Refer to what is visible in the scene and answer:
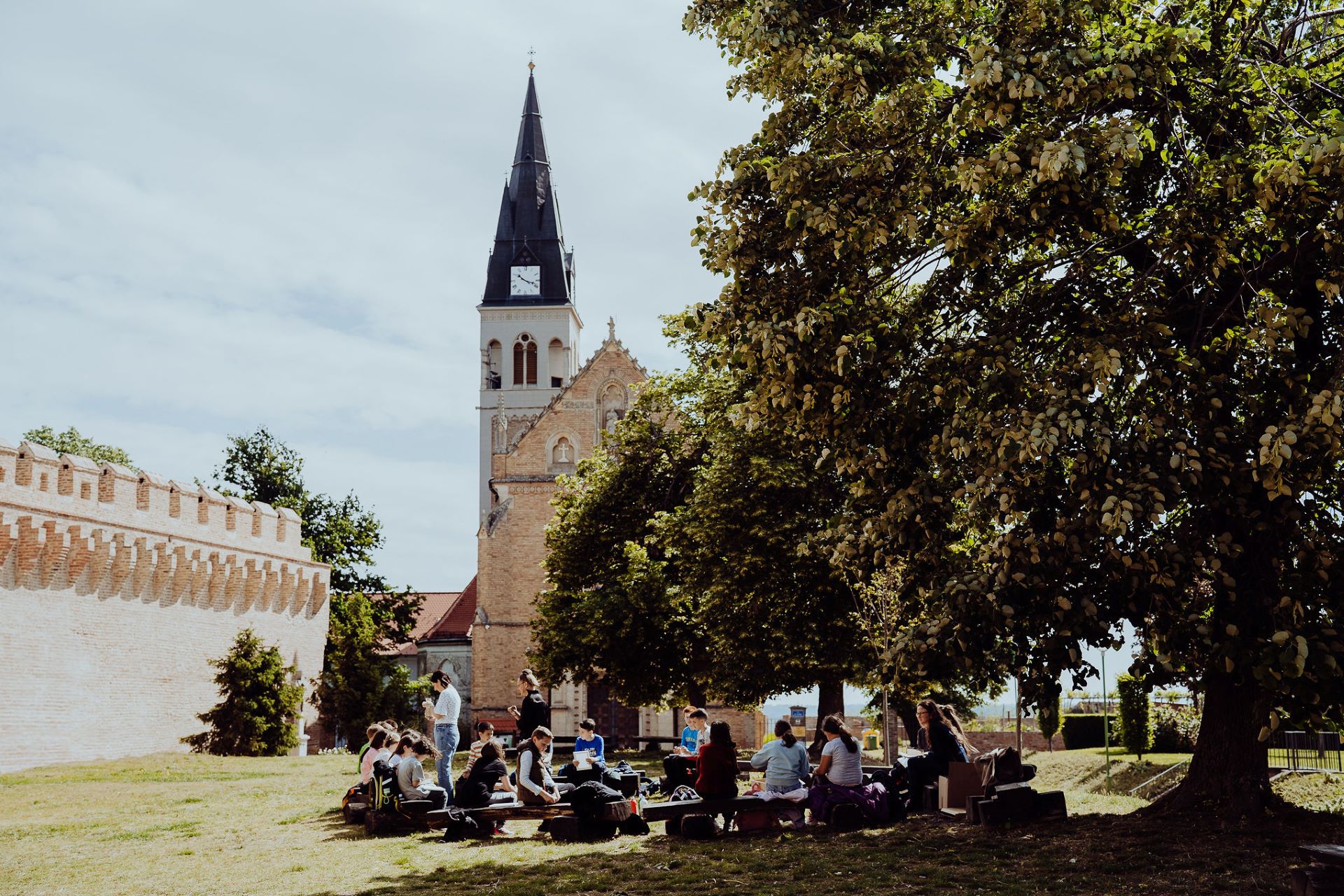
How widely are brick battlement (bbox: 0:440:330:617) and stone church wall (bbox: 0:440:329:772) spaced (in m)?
0.04

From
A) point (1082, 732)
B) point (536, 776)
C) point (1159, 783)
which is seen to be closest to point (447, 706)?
point (536, 776)

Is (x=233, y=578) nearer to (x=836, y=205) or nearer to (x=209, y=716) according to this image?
(x=209, y=716)

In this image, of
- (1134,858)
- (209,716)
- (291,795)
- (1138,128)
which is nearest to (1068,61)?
(1138,128)

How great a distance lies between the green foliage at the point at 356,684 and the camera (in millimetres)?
38781

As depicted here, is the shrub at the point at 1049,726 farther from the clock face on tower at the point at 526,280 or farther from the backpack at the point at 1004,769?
the clock face on tower at the point at 526,280

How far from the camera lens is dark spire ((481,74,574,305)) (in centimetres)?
7200

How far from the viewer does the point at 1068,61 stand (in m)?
9.47

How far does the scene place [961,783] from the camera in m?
12.9

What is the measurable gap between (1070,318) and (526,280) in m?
63.1

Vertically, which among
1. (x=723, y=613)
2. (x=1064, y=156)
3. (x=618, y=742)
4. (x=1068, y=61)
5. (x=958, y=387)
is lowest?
(x=618, y=742)

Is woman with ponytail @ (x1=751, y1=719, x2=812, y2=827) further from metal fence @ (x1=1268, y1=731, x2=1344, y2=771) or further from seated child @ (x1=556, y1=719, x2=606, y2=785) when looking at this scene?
metal fence @ (x1=1268, y1=731, x2=1344, y2=771)

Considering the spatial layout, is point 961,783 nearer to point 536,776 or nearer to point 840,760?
point 840,760

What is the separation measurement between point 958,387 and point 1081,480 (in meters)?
1.56

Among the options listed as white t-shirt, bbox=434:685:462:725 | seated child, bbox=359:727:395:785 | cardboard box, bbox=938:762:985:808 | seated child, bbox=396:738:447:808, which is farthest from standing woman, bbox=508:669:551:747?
cardboard box, bbox=938:762:985:808
